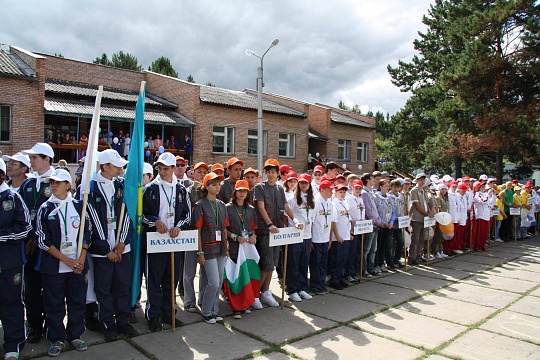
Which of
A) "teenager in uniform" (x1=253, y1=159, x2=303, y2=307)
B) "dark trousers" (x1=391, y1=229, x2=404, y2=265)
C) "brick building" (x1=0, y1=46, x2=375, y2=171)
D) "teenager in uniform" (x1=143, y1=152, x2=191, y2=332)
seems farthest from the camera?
"brick building" (x1=0, y1=46, x2=375, y2=171)

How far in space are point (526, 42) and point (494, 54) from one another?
145cm

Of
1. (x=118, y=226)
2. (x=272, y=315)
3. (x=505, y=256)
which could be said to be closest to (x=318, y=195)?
(x=272, y=315)

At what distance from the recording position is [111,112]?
19672 millimetres

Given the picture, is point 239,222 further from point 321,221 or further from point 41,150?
point 41,150

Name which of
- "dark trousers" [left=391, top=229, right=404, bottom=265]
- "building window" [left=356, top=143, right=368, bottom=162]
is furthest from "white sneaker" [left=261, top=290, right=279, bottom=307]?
"building window" [left=356, top=143, right=368, bottom=162]

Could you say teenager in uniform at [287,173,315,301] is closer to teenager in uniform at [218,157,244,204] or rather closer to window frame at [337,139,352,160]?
teenager in uniform at [218,157,244,204]

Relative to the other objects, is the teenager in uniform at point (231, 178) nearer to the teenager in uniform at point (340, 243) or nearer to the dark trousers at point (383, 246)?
the teenager in uniform at point (340, 243)

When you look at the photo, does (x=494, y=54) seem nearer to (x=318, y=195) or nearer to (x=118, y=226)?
(x=318, y=195)

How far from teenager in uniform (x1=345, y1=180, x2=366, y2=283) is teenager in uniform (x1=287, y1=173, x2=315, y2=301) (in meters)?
1.33

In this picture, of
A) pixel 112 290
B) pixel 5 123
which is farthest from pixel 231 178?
pixel 5 123

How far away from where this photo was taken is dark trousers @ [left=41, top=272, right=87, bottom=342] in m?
4.30

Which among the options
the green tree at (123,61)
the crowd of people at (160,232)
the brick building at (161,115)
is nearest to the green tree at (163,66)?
the green tree at (123,61)

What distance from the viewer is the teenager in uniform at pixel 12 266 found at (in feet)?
13.1

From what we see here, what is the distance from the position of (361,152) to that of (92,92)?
21.3 meters
